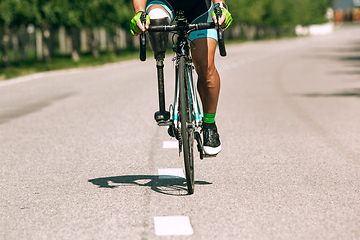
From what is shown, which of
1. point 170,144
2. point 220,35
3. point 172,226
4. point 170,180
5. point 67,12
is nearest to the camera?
point 172,226

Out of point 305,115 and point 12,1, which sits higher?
point 12,1

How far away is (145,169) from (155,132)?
7.82 ft

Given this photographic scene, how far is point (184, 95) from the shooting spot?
4.45 m

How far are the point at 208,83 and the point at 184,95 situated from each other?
54 centimetres

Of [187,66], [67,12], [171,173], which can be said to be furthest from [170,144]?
[67,12]

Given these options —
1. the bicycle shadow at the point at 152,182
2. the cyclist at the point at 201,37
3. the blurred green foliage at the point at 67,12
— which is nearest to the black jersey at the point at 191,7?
the cyclist at the point at 201,37

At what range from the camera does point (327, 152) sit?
646 centimetres

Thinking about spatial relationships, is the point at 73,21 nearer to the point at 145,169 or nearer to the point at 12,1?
the point at 12,1

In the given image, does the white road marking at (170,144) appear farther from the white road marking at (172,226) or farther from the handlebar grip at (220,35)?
the white road marking at (172,226)

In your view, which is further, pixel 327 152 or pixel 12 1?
pixel 12 1

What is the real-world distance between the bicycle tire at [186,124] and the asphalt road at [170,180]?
216 mm

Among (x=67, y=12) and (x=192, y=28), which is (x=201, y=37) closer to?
(x=192, y=28)

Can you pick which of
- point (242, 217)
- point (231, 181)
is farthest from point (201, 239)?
point (231, 181)

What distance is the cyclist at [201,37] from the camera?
14.9ft
